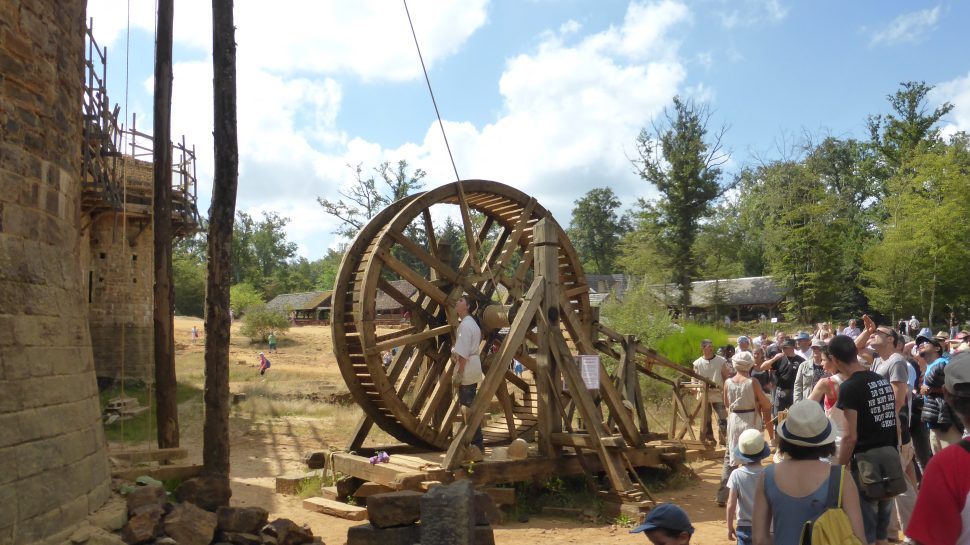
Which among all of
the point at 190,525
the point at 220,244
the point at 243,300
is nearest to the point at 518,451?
the point at 190,525

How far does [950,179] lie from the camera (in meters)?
29.8

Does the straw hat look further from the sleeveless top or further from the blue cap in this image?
the blue cap

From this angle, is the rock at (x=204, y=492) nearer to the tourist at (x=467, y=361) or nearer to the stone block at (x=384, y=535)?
the stone block at (x=384, y=535)

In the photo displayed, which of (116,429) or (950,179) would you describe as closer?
(116,429)

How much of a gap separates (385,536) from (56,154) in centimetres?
355

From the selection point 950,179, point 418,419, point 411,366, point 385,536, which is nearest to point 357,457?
point 418,419

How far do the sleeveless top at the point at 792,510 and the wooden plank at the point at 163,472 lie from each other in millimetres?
5141

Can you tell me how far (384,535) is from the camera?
5.56 meters

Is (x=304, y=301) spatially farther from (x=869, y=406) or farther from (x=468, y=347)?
(x=869, y=406)

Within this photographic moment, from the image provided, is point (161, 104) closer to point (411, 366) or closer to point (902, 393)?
point (411, 366)

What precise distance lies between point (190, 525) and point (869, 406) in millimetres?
4497

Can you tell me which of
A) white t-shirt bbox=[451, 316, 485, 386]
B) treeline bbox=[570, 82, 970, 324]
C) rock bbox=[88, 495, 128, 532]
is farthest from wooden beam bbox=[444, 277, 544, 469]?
treeline bbox=[570, 82, 970, 324]

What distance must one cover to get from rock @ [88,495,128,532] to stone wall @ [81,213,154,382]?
1282 cm

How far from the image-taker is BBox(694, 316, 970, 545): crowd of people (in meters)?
2.52
